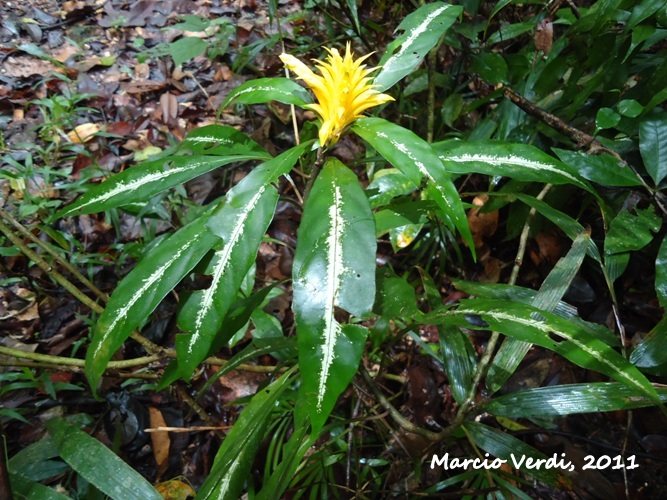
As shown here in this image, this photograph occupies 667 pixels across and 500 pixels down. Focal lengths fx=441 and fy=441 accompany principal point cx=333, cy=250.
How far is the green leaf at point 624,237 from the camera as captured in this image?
1199mm

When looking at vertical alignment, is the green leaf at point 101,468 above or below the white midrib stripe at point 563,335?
below

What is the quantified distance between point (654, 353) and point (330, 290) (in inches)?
35.5

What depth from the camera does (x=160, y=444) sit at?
1.53 metres

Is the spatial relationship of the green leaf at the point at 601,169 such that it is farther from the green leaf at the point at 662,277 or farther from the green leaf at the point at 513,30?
the green leaf at the point at 513,30

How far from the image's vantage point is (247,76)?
2633 mm

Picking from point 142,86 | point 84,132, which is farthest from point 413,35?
point 142,86

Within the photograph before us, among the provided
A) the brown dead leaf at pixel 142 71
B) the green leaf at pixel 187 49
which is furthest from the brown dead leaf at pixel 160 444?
the brown dead leaf at pixel 142 71

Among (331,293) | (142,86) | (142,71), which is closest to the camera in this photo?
(331,293)

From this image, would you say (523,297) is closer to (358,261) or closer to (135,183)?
(358,261)

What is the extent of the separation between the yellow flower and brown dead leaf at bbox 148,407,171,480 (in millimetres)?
1221

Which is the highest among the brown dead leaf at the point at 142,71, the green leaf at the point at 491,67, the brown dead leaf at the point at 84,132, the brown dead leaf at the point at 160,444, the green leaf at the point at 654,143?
the green leaf at the point at 491,67

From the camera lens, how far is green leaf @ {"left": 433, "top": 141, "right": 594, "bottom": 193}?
936 mm

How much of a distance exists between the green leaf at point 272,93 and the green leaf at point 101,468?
948mm

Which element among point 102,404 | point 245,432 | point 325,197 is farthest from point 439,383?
point 102,404
